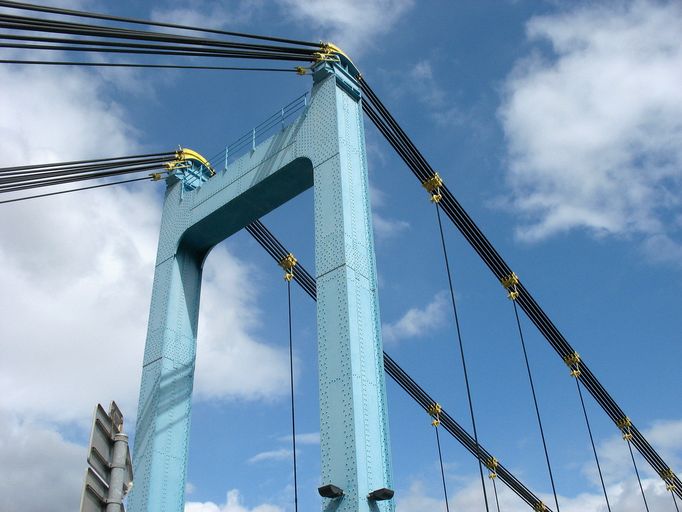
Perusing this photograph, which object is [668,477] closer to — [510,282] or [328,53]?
[510,282]

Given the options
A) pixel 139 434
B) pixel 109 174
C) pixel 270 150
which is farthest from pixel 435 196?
pixel 139 434

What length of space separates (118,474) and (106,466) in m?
0.09

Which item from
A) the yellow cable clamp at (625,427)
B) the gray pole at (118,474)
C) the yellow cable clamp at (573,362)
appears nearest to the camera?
the gray pole at (118,474)

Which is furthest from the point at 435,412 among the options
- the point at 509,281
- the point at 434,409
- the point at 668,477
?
the point at 668,477

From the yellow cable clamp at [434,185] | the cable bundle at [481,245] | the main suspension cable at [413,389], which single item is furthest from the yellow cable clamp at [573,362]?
the yellow cable clamp at [434,185]

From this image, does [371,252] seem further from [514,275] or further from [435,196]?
[514,275]

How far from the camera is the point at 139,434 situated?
1647cm

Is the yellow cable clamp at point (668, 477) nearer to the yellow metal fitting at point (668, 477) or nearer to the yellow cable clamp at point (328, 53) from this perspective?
the yellow metal fitting at point (668, 477)

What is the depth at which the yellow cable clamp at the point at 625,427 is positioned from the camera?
38594 mm

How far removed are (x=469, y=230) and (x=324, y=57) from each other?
1116cm

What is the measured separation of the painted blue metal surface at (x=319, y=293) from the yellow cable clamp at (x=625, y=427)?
96.7 ft

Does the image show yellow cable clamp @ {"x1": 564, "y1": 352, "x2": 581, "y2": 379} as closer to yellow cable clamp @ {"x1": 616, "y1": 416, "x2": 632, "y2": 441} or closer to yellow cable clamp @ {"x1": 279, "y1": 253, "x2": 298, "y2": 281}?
yellow cable clamp @ {"x1": 616, "y1": 416, "x2": 632, "y2": 441}

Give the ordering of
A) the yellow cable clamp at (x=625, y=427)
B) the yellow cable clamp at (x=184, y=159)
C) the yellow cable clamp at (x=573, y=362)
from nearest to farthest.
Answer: the yellow cable clamp at (x=184, y=159) < the yellow cable clamp at (x=573, y=362) < the yellow cable clamp at (x=625, y=427)

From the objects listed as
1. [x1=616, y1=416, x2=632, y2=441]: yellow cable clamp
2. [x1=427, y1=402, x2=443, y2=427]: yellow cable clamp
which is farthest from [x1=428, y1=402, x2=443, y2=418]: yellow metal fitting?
[x1=616, y1=416, x2=632, y2=441]: yellow cable clamp
